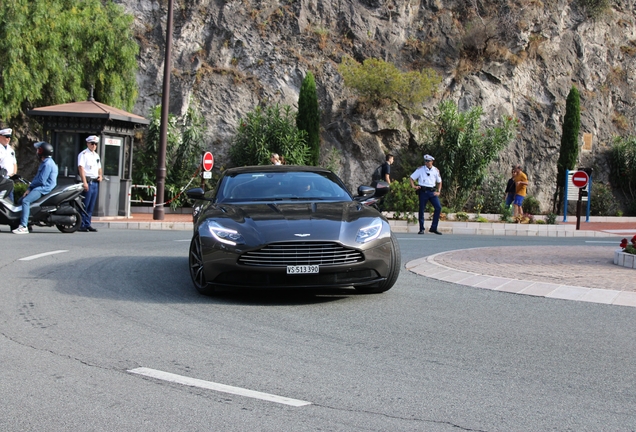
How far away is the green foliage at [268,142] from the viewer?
30141mm

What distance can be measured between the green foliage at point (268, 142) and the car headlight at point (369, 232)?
69.8 ft

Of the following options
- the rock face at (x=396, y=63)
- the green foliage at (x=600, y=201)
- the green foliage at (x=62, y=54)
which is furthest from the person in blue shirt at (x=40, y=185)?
the green foliage at (x=600, y=201)

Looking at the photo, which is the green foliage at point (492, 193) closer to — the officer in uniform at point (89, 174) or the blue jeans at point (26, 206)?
the officer in uniform at point (89, 174)

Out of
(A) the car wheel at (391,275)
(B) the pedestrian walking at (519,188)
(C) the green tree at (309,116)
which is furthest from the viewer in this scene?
(C) the green tree at (309,116)

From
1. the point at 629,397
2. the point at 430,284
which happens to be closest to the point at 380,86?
the point at 430,284

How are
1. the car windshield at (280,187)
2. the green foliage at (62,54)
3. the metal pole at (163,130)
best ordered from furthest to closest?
the green foliage at (62,54) < the metal pole at (163,130) < the car windshield at (280,187)

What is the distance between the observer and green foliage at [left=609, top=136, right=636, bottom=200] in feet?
117

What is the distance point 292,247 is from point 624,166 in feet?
102

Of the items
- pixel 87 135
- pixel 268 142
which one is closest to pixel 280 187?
pixel 87 135

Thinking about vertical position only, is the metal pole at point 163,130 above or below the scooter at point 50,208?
above

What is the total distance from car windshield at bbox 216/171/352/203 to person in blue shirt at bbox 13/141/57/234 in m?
7.05

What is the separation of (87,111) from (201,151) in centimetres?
837

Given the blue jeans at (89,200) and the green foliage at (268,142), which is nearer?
the blue jeans at (89,200)

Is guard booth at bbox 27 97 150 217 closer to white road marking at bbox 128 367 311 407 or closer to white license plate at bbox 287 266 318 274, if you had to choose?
white license plate at bbox 287 266 318 274
